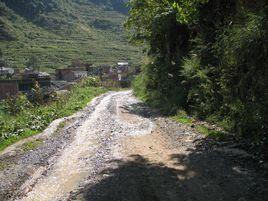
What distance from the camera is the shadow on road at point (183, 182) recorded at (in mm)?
10539

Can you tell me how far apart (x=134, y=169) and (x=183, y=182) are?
2.10 meters

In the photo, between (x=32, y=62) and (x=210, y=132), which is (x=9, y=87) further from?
(x=32, y=62)

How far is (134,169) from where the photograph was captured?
526 inches

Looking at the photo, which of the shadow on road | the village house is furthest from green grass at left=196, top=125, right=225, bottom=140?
the village house

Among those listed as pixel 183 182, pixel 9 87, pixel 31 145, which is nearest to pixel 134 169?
pixel 183 182

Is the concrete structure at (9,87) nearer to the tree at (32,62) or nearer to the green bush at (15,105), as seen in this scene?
the green bush at (15,105)

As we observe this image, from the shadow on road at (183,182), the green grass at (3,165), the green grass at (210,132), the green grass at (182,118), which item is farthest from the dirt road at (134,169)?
the green grass at (182,118)

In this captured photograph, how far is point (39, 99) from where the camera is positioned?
146 feet

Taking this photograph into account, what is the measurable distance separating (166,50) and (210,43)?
12.9 metres

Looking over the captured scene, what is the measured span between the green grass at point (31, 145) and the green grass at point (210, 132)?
7.76 m

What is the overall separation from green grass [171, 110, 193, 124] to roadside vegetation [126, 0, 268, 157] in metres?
0.09

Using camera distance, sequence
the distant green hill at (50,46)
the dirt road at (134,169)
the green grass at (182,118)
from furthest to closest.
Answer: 1. the distant green hill at (50,46)
2. the green grass at (182,118)
3. the dirt road at (134,169)

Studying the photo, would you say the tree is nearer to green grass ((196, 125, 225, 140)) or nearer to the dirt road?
the dirt road

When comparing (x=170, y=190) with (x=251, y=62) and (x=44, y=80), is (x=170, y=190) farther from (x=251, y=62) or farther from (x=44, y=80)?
(x=44, y=80)
